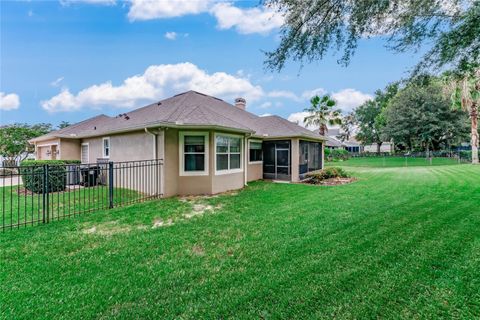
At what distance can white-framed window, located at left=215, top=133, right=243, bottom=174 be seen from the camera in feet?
32.2

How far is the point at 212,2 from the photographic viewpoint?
681cm

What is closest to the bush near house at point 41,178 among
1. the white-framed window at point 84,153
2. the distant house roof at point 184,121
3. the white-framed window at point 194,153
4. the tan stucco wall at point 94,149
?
the tan stucco wall at point 94,149

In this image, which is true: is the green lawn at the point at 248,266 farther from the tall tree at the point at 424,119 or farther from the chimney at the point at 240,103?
the tall tree at the point at 424,119

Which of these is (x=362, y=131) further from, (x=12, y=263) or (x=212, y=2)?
(x=12, y=263)

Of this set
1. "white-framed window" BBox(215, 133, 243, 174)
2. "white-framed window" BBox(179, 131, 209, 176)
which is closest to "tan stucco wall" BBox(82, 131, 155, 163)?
"white-framed window" BBox(179, 131, 209, 176)

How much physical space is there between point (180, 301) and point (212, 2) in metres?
7.40

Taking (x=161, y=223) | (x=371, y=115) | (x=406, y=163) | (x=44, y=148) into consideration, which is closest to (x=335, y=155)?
(x=406, y=163)

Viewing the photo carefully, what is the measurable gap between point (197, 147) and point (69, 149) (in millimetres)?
10089

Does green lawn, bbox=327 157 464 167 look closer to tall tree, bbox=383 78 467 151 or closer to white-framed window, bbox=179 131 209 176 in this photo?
tall tree, bbox=383 78 467 151

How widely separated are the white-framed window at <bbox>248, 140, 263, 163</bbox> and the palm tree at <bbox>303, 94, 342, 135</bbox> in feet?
38.5

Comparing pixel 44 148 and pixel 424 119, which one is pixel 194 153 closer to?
pixel 44 148

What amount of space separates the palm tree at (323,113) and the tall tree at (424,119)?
15.0 meters

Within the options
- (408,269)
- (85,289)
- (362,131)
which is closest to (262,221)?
(408,269)

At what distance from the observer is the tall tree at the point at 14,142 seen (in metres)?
20.2
